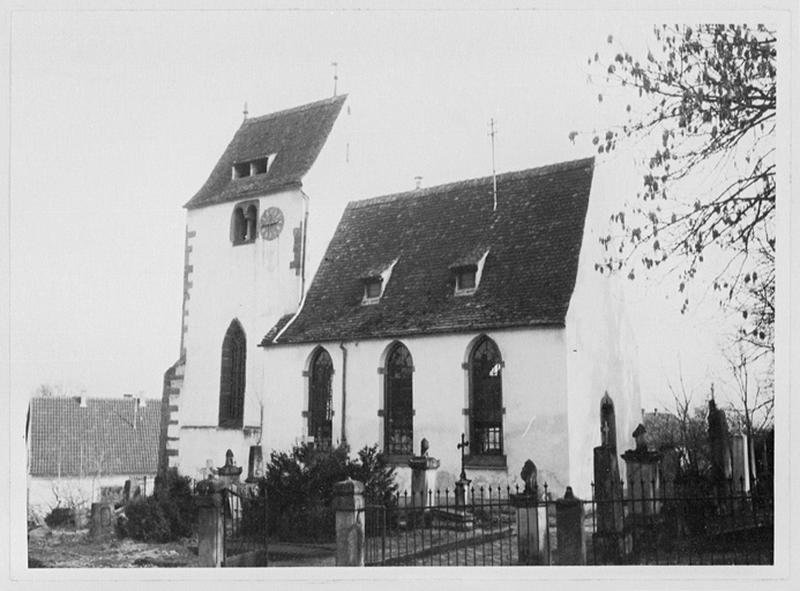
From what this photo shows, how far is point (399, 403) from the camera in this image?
11.6 metres

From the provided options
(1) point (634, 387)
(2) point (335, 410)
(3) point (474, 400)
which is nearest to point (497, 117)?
(1) point (634, 387)

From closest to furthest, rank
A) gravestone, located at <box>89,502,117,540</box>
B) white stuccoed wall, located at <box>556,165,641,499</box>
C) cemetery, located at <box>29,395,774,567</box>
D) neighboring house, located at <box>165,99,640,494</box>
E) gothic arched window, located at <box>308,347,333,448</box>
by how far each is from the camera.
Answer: cemetery, located at <box>29,395,774,567</box> → gravestone, located at <box>89,502,117,540</box> → white stuccoed wall, located at <box>556,165,641,499</box> → neighboring house, located at <box>165,99,640,494</box> → gothic arched window, located at <box>308,347,333,448</box>

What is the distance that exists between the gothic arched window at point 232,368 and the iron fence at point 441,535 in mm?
4032

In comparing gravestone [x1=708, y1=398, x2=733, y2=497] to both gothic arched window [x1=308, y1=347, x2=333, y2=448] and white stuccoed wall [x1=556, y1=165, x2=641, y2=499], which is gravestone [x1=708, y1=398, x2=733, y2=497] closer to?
white stuccoed wall [x1=556, y1=165, x2=641, y2=499]

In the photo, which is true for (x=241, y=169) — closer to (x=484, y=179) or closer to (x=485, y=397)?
(x=484, y=179)

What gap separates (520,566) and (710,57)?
520 centimetres

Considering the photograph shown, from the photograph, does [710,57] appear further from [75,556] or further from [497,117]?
[75,556]

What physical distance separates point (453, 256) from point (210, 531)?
518cm

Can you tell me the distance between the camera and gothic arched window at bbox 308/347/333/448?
1148 centimetres

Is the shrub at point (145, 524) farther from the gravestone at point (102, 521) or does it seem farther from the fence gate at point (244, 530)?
the fence gate at point (244, 530)

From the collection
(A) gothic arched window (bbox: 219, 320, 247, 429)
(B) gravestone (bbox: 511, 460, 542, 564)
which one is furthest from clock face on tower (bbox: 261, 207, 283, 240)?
(B) gravestone (bbox: 511, 460, 542, 564)

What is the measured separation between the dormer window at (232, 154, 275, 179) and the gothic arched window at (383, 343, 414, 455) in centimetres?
338

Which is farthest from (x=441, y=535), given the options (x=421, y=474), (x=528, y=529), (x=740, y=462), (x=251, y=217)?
(x=251, y=217)

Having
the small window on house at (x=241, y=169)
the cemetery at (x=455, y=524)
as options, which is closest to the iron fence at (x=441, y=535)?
the cemetery at (x=455, y=524)
